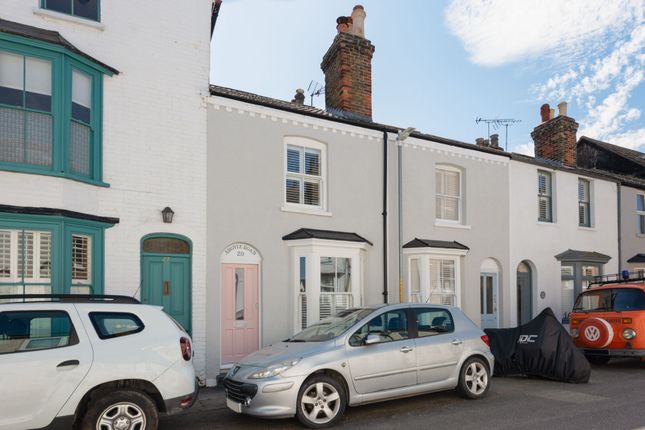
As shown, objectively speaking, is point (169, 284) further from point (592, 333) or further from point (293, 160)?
point (592, 333)

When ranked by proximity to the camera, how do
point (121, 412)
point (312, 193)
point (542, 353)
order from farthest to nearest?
point (312, 193)
point (542, 353)
point (121, 412)

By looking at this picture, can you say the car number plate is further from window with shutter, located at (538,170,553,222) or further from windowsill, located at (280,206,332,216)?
window with shutter, located at (538,170,553,222)

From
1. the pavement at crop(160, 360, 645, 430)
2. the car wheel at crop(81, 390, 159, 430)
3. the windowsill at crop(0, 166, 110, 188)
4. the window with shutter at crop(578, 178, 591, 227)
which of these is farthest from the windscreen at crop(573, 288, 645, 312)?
the windowsill at crop(0, 166, 110, 188)

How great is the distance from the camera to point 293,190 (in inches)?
491

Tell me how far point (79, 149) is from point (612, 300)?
1178 cm

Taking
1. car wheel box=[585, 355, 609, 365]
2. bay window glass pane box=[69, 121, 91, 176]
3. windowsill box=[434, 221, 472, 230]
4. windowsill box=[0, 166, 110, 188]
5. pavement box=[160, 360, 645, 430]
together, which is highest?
bay window glass pane box=[69, 121, 91, 176]

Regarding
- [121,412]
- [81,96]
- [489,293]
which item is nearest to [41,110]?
[81,96]

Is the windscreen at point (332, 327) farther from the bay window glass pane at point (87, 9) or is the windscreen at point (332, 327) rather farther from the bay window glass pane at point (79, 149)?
the bay window glass pane at point (87, 9)

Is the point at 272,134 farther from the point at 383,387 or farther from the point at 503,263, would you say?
the point at 503,263

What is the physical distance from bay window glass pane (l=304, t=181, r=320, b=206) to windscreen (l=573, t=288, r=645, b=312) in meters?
6.91

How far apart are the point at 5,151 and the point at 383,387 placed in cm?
706

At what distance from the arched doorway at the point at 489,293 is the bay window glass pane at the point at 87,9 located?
11.7 meters

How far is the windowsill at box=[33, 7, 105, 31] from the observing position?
9.52m

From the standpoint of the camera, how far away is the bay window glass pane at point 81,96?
31.4 ft
